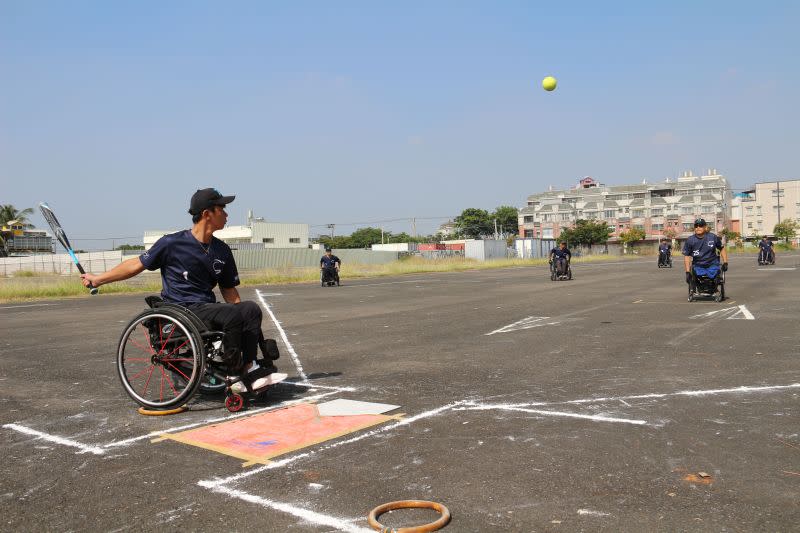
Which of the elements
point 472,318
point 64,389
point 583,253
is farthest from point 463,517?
point 583,253

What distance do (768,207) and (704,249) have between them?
6238 inches

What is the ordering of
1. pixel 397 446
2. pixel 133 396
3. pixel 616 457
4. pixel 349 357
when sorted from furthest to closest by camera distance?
1. pixel 349 357
2. pixel 133 396
3. pixel 397 446
4. pixel 616 457

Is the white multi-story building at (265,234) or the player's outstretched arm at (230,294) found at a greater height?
the white multi-story building at (265,234)

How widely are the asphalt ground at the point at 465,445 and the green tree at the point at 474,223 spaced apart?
130 metres

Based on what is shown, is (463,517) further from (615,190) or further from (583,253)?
(615,190)

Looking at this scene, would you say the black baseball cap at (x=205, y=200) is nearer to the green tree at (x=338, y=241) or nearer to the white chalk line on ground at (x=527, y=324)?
the white chalk line on ground at (x=527, y=324)

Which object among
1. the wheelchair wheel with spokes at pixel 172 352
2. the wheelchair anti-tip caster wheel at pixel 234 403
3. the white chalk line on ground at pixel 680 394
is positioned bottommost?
the white chalk line on ground at pixel 680 394

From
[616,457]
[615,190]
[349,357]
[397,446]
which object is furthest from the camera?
[615,190]

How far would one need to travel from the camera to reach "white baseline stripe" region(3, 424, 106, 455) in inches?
171

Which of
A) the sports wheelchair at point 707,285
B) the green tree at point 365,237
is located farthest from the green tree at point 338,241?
the sports wheelchair at point 707,285

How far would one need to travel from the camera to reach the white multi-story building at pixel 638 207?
425 ft

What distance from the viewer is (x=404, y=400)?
5.62 metres

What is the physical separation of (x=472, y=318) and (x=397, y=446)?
8679 millimetres

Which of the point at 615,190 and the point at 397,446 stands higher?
the point at 615,190
